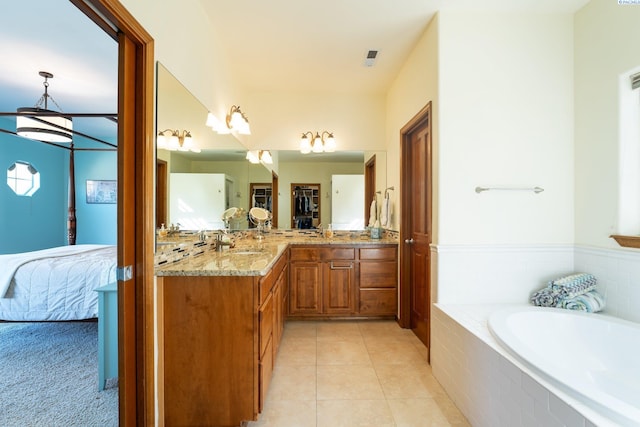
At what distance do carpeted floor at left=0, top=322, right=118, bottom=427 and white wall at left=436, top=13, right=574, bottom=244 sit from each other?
248 cm

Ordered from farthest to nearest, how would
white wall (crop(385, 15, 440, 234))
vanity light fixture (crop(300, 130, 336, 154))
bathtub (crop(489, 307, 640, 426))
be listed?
vanity light fixture (crop(300, 130, 336, 154)) → white wall (crop(385, 15, 440, 234)) → bathtub (crop(489, 307, 640, 426))

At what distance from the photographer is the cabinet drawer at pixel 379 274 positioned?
2.93m

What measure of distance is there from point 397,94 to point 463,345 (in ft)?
8.25

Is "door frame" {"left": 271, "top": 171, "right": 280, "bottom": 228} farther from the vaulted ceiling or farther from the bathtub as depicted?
the bathtub

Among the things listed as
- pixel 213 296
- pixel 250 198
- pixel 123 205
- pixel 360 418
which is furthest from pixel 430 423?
Answer: pixel 250 198

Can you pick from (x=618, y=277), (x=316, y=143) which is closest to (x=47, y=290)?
(x=316, y=143)

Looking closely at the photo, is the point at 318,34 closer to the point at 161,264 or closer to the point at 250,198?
the point at 250,198

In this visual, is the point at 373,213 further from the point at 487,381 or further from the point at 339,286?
the point at 487,381

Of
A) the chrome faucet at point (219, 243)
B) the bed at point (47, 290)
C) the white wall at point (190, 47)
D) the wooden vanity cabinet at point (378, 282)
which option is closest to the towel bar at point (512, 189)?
the wooden vanity cabinet at point (378, 282)

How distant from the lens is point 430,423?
1.51 meters

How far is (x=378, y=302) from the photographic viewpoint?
9.64 ft

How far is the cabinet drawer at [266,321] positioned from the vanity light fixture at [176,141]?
43.5 inches

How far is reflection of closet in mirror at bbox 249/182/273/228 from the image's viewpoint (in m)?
3.12

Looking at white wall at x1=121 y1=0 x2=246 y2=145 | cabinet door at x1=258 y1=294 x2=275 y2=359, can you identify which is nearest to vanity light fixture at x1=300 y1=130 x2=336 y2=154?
white wall at x1=121 y1=0 x2=246 y2=145
